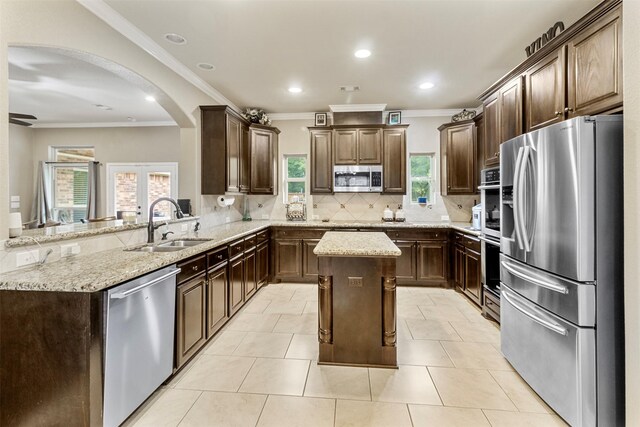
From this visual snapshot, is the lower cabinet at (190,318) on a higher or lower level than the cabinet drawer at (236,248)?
lower

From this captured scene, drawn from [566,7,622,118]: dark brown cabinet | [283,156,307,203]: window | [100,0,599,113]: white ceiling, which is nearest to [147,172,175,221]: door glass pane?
[283,156,307,203]: window

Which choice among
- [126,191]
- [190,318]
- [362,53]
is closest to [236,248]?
[190,318]

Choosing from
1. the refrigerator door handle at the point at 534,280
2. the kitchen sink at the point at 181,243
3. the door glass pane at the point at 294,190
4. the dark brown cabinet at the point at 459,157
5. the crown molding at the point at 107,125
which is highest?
the crown molding at the point at 107,125

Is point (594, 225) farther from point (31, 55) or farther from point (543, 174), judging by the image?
point (31, 55)

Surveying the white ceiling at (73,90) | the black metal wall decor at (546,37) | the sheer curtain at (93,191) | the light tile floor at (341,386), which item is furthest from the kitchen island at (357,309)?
the sheer curtain at (93,191)

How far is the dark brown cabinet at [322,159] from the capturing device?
5078mm

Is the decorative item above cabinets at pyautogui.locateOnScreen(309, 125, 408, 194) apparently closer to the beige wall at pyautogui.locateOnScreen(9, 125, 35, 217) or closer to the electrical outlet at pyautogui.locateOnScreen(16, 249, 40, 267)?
the electrical outlet at pyautogui.locateOnScreen(16, 249, 40, 267)

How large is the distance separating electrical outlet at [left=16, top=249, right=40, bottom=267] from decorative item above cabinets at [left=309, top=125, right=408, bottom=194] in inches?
148

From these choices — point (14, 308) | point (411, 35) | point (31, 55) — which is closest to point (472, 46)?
point (411, 35)

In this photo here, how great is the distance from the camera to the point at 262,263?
457 centimetres

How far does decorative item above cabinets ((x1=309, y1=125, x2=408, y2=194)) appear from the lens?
4.97 metres

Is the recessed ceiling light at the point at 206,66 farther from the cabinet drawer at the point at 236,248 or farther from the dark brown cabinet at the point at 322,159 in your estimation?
the cabinet drawer at the point at 236,248

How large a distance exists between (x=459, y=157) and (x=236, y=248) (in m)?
3.62

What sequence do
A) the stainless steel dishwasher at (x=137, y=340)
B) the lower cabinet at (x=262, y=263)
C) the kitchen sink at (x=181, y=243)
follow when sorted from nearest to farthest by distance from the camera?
the stainless steel dishwasher at (x=137, y=340) < the kitchen sink at (x=181, y=243) < the lower cabinet at (x=262, y=263)
